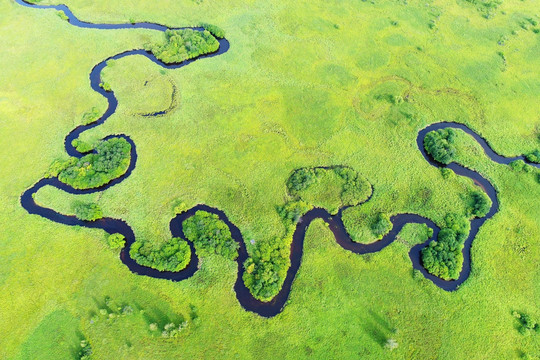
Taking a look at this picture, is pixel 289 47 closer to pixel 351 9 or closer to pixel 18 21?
pixel 351 9

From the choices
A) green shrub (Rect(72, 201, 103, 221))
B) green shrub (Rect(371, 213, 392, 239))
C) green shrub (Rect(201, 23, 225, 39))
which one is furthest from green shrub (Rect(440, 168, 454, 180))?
green shrub (Rect(201, 23, 225, 39))

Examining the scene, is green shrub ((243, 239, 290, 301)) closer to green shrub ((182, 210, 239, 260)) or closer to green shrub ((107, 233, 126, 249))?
green shrub ((182, 210, 239, 260))

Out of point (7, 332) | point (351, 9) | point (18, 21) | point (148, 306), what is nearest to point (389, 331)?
point (148, 306)

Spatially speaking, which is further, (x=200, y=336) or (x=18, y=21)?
(x=18, y=21)

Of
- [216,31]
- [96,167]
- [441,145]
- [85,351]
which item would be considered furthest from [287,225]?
[216,31]

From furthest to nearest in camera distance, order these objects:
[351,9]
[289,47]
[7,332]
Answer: [351,9] < [289,47] < [7,332]

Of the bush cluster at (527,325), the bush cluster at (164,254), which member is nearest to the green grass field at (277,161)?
the bush cluster at (527,325)

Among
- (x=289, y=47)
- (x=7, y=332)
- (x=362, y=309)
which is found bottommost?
(x=7, y=332)
